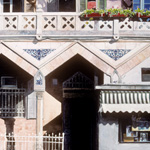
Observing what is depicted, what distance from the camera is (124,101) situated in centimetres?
1370

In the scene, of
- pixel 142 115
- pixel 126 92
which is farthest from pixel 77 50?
pixel 142 115

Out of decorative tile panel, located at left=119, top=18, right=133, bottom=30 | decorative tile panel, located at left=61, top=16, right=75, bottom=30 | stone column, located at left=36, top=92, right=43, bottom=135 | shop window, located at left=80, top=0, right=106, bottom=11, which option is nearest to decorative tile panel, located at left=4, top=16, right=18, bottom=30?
decorative tile panel, located at left=61, top=16, right=75, bottom=30

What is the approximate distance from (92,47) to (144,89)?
8.72ft

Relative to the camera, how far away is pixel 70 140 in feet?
58.1

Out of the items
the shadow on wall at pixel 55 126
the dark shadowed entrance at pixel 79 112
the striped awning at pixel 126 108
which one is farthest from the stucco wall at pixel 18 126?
the striped awning at pixel 126 108

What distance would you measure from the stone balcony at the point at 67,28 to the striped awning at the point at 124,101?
225 cm

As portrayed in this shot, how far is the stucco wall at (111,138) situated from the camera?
14.0 metres

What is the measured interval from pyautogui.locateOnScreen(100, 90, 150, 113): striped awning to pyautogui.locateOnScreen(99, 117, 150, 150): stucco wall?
26.1 inches

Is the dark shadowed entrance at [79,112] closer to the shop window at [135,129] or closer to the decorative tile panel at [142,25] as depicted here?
the shop window at [135,129]

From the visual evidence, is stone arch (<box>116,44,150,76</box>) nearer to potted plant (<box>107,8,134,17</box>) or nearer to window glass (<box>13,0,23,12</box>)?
potted plant (<box>107,8,134,17</box>)

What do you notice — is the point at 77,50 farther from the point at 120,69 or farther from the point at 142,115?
the point at 142,115

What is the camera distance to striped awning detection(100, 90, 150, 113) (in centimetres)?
1358

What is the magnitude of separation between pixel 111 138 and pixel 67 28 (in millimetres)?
4730

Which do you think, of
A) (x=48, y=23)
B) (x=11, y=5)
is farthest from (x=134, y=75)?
(x=11, y=5)
